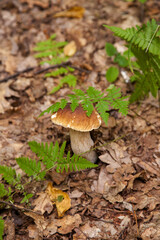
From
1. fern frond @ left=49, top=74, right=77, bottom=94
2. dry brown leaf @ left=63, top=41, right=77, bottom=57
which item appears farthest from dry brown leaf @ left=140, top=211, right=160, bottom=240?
dry brown leaf @ left=63, top=41, right=77, bottom=57

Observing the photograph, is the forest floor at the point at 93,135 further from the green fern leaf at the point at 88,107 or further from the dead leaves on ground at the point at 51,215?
the green fern leaf at the point at 88,107

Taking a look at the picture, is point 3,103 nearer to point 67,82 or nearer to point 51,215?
point 67,82

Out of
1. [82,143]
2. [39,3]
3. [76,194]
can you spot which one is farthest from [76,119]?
[39,3]

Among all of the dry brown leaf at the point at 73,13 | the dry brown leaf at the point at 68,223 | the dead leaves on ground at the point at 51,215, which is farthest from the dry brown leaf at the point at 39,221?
the dry brown leaf at the point at 73,13

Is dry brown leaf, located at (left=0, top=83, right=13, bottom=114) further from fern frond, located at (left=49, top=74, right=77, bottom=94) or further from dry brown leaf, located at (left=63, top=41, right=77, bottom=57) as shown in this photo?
dry brown leaf, located at (left=63, top=41, right=77, bottom=57)

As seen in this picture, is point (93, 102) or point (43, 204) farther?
point (43, 204)

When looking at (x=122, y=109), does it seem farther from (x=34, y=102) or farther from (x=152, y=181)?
(x=34, y=102)

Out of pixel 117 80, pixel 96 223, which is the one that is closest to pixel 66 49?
pixel 117 80
